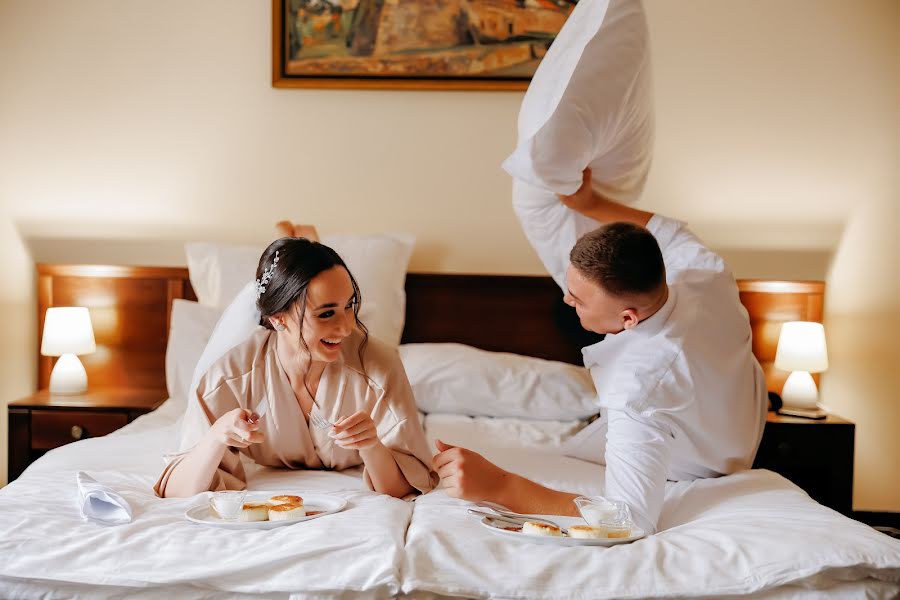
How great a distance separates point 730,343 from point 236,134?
7.59 ft

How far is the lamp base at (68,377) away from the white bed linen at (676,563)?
6.89ft

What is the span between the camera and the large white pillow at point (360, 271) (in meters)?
3.25

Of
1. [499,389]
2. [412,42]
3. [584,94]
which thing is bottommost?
[499,389]

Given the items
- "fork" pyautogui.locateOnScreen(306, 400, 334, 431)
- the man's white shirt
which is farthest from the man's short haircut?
"fork" pyautogui.locateOnScreen(306, 400, 334, 431)

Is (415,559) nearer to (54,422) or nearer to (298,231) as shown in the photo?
(298,231)

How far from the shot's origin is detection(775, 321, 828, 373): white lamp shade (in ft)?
10.6

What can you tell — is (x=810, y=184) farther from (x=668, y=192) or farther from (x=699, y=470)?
(x=699, y=470)

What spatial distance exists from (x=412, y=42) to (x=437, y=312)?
110 cm

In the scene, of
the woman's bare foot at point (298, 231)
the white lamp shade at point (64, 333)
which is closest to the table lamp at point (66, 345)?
the white lamp shade at point (64, 333)

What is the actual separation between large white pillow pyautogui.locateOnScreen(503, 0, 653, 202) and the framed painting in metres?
1.25

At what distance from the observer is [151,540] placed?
1.54m

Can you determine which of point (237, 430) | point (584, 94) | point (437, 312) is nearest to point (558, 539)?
point (237, 430)

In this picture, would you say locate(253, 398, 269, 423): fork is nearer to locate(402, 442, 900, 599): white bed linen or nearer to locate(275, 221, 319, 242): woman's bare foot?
locate(402, 442, 900, 599): white bed linen

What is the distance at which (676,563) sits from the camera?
4.86 feet
